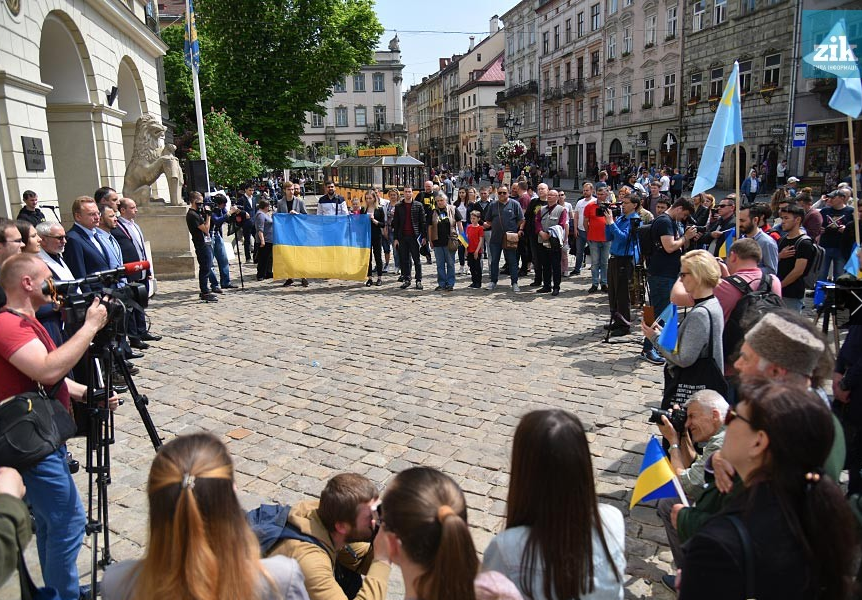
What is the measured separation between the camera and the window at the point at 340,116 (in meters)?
84.1

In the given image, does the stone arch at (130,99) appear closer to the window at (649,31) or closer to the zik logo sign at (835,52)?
the zik logo sign at (835,52)

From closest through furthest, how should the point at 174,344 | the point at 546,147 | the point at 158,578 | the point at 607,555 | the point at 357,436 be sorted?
the point at 158,578, the point at 607,555, the point at 357,436, the point at 174,344, the point at 546,147

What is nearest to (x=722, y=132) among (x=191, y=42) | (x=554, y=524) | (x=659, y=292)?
(x=659, y=292)

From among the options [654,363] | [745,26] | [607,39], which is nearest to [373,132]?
[607,39]

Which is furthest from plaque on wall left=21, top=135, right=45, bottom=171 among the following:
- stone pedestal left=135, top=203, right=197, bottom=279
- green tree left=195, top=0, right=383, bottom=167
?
green tree left=195, top=0, right=383, bottom=167

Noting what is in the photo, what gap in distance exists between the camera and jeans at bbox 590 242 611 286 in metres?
11.3

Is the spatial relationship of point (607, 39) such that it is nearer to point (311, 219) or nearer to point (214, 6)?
point (214, 6)

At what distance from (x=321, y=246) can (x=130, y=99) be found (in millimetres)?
11226

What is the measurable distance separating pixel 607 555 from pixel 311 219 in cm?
1170

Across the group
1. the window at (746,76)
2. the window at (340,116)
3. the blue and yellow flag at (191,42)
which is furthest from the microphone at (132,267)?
the window at (340,116)

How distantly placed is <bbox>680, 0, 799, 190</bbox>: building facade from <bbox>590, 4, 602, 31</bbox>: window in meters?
12.2

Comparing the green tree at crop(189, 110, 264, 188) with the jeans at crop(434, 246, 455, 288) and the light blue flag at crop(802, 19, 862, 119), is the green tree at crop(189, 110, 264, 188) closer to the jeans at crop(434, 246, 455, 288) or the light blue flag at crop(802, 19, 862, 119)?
the jeans at crop(434, 246, 455, 288)

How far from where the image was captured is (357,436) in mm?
5523

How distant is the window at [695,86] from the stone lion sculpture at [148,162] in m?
32.2
